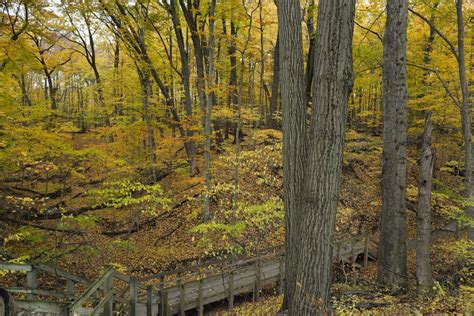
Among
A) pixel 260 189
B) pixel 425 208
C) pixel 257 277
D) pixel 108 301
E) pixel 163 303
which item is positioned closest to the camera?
pixel 108 301

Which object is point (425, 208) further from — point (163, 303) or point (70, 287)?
point (70, 287)

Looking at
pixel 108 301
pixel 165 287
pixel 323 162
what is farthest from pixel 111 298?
pixel 165 287

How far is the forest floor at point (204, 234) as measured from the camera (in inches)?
338

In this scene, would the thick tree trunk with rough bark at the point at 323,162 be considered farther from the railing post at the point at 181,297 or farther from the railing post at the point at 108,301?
the railing post at the point at 181,297

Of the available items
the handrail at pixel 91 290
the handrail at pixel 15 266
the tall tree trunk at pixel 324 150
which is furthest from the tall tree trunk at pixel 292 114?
the handrail at pixel 15 266

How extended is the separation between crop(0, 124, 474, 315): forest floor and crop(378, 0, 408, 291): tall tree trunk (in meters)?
0.64

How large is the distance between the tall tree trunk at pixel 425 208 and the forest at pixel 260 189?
32mm

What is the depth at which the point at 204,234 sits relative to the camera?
401 inches

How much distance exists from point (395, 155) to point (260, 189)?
7382 mm

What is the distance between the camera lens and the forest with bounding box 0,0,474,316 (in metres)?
3.71

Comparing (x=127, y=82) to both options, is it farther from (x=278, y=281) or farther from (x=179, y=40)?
(x=278, y=281)

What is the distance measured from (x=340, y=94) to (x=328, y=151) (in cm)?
69

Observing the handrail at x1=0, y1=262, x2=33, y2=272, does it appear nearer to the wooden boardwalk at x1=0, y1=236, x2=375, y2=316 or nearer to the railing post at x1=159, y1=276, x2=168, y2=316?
the wooden boardwalk at x1=0, y1=236, x2=375, y2=316

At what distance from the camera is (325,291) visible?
12.1 feet
